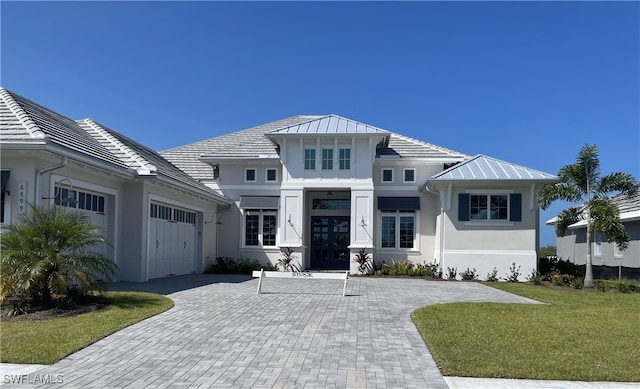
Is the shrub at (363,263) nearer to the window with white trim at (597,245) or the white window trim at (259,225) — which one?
the white window trim at (259,225)

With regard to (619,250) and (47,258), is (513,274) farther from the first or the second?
(47,258)

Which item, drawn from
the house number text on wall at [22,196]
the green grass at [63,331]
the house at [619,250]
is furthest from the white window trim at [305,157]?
the house number text on wall at [22,196]

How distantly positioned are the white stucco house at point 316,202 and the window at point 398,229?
1.8 inches

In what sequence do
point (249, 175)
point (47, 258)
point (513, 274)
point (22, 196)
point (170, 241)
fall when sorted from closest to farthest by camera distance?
point (47, 258), point (22, 196), point (170, 241), point (513, 274), point (249, 175)

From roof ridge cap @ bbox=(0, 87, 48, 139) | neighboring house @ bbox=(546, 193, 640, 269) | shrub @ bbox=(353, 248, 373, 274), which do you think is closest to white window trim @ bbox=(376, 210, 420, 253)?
shrub @ bbox=(353, 248, 373, 274)

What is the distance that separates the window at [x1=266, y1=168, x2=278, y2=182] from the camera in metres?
23.6

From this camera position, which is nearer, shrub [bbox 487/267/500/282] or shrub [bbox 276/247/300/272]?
shrub [bbox 487/267/500/282]

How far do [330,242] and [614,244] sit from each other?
14.4 meters

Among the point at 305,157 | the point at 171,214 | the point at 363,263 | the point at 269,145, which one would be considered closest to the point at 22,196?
the point at 171,214

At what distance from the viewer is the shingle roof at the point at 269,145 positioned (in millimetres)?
22219

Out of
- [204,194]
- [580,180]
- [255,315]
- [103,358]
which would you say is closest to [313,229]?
[204,194]

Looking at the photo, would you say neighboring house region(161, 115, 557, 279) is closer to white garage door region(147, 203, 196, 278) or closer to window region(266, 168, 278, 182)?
window region(266, 168, 278, 182)

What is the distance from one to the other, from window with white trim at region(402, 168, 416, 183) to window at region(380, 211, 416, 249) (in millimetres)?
1507

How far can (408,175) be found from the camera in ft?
75.8
